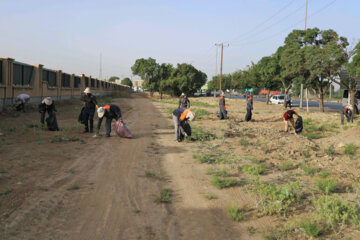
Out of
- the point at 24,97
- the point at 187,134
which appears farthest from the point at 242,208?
the point at 24,97

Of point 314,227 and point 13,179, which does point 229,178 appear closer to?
point 314,227

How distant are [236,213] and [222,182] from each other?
130 cm

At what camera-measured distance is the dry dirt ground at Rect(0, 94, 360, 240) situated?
3967 millimetres

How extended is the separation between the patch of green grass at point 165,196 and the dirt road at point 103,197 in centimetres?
8

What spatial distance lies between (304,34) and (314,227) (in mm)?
25051

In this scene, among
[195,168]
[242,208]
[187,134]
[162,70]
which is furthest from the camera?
[162,70]

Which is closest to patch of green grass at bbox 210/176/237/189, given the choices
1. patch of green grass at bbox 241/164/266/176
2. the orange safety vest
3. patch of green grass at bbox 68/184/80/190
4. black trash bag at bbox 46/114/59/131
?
patch of green grass at bbox 241/164/266/176

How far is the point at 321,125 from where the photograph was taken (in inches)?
642

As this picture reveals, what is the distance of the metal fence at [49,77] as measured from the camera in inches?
826

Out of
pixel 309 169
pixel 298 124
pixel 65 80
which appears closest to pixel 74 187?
pixel 309 169

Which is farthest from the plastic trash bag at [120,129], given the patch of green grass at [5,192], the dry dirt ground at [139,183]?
the patch of green grass at [5,192]

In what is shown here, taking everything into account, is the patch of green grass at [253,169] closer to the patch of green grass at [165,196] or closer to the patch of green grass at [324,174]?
the patch of green grass at [324,174]

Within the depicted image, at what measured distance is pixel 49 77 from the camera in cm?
2191

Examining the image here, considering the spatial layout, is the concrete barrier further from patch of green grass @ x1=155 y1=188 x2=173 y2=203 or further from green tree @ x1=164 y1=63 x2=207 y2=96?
green tree @ x1=164 y1=63 x2=207 y2=96
